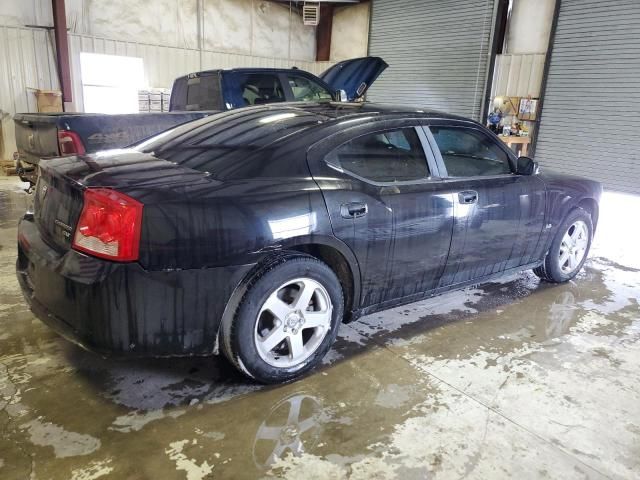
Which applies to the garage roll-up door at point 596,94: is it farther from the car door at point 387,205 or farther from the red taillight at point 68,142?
the red taillight at point 68,142

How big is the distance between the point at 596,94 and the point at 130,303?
919 cm

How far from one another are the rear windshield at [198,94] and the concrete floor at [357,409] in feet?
11.9

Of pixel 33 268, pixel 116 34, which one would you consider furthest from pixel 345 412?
pixel 116 34

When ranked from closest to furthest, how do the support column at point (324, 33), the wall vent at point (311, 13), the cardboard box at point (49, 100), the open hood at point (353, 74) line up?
the open hood at point (353, 74) → the cardboard box at point (49, 100) → the wall vent at point (311, 13) → the support column at point (324, 33)

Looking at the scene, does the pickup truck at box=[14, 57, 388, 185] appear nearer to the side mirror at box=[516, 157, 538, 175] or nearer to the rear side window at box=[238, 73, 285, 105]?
the rear side window at box=[238, 73, 285, 105]

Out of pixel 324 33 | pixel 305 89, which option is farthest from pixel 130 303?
pixel 324 33

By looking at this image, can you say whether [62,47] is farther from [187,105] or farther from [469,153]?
[469,153]

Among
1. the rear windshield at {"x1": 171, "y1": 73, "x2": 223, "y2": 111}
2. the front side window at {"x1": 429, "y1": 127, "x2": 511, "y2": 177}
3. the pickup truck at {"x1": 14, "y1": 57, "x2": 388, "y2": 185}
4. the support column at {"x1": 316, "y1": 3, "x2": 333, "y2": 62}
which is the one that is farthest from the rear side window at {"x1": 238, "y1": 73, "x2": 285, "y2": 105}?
the support column at {"x1": 316, "y1": 3, "x2": 333, "y2": 62}

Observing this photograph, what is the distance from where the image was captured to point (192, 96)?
661 cm

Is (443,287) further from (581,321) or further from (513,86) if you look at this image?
(513,86)

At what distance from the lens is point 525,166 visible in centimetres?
355

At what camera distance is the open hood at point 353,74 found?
7.59 m

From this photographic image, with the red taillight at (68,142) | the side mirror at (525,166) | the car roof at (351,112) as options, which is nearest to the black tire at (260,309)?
the car roof at (351,112)

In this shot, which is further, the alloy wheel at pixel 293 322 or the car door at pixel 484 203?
the car door at pixel 484 203
